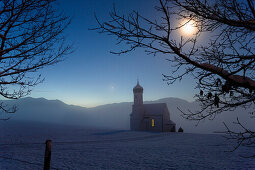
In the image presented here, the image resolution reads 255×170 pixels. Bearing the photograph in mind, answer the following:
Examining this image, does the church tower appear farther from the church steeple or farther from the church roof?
the church roof

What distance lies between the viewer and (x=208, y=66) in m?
2.90

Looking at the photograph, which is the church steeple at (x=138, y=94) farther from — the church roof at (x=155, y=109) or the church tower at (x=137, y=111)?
the church roof at (x=155, y=109)

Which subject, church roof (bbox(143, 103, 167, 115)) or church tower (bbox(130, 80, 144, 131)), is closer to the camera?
church roof (bbox(143, 103, 167, 115))

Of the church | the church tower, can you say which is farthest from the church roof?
the church tower

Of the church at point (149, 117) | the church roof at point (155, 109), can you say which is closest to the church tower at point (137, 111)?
the church at point (149, 117)

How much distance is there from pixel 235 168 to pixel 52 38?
431 inches

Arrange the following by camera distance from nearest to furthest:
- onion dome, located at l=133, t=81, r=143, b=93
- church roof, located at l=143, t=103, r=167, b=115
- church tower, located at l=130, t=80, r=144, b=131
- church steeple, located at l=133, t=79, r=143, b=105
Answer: church roof, located at l=143, t=103, r=167, b=115
church tower, located at l=130, t=80, r=144, b=131
church steeple, located at l=133, t=79, r=143, b=105
onion dome, located at l=133, t=81, r=143, b=93

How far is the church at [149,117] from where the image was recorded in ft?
140

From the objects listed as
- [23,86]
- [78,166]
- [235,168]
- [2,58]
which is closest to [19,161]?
[78,166]

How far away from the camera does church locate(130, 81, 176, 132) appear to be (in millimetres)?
42650

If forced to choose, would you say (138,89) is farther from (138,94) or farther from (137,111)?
(137,111)

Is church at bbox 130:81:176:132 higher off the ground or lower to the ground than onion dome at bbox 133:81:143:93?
lower

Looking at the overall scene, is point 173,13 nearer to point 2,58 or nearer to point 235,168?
point 2,58

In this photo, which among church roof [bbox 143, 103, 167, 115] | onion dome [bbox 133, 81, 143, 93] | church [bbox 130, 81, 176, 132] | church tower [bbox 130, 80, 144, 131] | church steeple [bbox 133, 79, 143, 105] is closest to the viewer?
church [bbox 130, 81, 176, 132]
